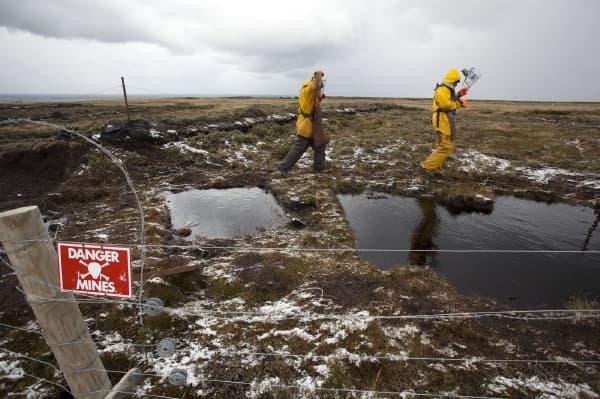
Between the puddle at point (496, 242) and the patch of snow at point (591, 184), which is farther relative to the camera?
the patch of snow at point (591, 184)

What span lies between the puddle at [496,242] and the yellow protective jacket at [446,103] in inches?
112

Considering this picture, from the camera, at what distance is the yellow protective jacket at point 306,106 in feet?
37.7

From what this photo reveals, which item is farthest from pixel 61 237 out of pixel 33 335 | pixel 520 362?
pixel 520 362

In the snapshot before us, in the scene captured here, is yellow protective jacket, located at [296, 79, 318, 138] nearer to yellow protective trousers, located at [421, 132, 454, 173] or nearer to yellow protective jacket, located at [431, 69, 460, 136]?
yellow protective jacket, located at [431, 69, 460, 136]

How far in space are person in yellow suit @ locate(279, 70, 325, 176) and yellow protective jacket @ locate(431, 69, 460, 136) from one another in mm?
4228

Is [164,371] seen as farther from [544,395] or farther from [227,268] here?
[544,395]

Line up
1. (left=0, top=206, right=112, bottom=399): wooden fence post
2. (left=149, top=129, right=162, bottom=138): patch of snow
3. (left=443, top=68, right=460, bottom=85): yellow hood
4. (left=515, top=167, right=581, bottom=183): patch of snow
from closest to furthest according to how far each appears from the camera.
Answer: (left=0, top=206, right=112, bottom=399): wooden fence post
(left=443, top=68, right=460, bottom=85): yellow hood
(left=515, top=167, right=581, bottom=183): patch of snow
(left=149, top=129, right=162, bottom=138): patch of snow

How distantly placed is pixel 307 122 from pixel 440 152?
5256 millimetres

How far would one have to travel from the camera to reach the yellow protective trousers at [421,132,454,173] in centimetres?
1170

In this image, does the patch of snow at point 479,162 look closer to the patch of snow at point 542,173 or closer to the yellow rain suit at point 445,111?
the patch of snow at point 542,173

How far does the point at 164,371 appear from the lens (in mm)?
4219

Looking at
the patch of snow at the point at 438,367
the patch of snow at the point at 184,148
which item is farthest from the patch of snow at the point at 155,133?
the patch of snow at the point at 438,367

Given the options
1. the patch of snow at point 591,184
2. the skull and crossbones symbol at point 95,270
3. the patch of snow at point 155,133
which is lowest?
the patch of snow at point 591,184

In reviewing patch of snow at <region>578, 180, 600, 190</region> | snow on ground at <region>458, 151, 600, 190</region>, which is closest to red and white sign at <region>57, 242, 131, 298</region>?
snow on ground at <region>458, 151, 600, 190</region>
